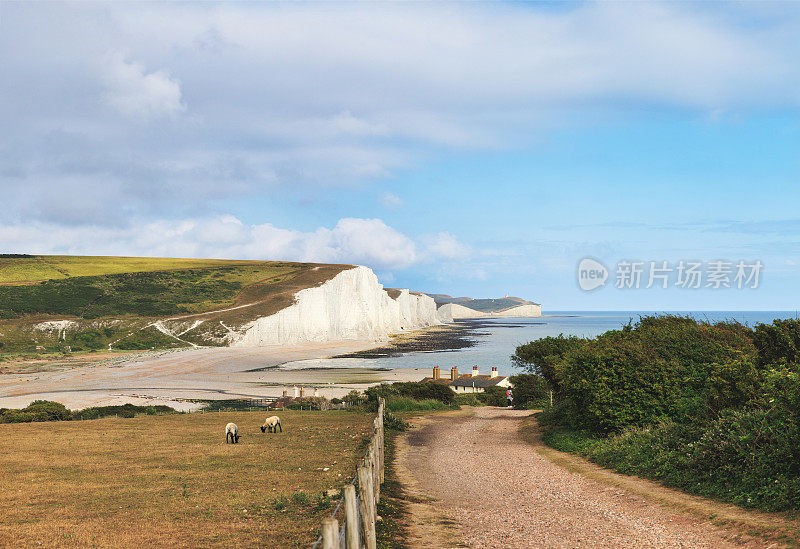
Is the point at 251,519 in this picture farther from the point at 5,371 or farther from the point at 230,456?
the point at 5,371

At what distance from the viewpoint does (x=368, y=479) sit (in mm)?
9125

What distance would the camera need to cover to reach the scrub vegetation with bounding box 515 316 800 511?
12508mm

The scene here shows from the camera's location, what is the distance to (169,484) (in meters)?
15.1

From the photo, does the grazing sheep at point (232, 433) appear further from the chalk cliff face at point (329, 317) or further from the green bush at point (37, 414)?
the chalk cliff face at point (329, 317)

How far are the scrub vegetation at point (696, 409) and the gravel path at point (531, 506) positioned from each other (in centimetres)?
171

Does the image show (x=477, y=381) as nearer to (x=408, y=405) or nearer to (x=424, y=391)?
(x=424, y=391)

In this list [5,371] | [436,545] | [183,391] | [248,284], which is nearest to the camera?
[436,545]

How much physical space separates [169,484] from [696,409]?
16.3m

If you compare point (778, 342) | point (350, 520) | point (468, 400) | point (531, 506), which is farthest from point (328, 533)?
point (468, 400)

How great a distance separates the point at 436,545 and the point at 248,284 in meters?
174

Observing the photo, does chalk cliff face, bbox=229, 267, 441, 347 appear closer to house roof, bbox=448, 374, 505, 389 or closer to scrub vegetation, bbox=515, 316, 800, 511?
Answer: house roof, bbox=448, 374, 505, 389

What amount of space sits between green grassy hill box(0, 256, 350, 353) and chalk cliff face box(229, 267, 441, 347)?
11.9 feet

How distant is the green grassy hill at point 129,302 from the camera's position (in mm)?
122000

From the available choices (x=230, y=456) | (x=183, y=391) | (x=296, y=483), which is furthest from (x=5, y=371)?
(x=296, y=483)
